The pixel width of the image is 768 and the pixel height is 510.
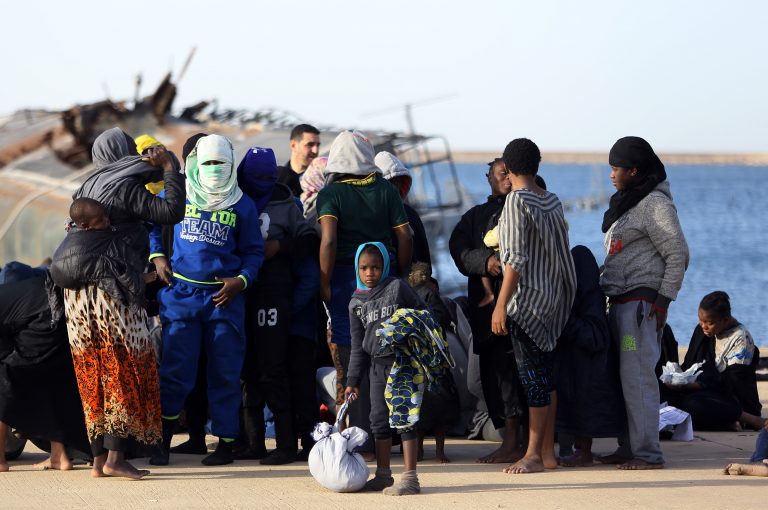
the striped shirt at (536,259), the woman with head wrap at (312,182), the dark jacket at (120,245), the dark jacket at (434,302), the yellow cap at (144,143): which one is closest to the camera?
the dark jacket at (120,245)

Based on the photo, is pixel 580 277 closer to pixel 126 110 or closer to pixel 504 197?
pixel 504 197

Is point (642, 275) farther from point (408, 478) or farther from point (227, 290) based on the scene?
point (227, 290)

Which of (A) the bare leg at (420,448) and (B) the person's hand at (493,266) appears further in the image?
(A) the bare leg at (420,448)

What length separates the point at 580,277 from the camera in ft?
24.4

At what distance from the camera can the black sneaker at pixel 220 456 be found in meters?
7.39

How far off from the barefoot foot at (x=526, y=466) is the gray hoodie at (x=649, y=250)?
1.11 m

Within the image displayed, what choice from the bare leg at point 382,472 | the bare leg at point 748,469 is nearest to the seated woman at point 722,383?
the bare leg at point 748,469

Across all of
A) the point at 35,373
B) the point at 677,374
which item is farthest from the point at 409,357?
the point at 677,374

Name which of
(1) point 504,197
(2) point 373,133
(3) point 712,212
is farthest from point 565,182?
(1) point 504,197

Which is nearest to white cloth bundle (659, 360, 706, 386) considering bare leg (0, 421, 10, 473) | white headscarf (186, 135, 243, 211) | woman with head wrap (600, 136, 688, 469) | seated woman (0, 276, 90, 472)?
woman with head wrap (600, 136, 688, 469)

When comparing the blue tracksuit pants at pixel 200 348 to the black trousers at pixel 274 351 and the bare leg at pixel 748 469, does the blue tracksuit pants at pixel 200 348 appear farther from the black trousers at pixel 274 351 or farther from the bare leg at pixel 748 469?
the bare leg at pixel 748 469

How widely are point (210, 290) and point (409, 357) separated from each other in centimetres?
138

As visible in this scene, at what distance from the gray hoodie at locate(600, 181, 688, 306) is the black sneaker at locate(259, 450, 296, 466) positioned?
2114 mm

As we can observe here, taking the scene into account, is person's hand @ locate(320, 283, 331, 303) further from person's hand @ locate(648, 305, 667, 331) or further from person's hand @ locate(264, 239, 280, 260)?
person's hand @ locate(648, 305, 667, 331)
